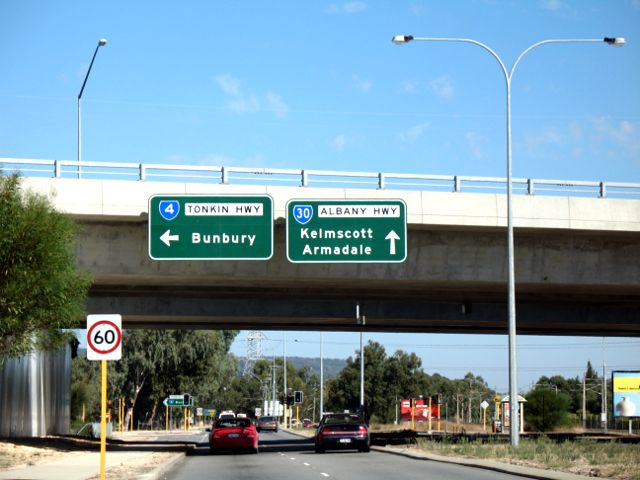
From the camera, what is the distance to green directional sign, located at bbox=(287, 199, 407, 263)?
34031 millimetres

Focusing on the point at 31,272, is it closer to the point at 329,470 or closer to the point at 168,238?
the point at 329,470

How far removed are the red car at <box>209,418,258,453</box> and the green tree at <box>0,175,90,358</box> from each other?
15.0 m

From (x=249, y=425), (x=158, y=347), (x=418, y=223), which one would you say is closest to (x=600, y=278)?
(x=418, y=223)

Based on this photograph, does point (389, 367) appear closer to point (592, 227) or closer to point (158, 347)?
point (158, 347)

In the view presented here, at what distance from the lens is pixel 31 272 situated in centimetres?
2442

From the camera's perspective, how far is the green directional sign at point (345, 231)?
34031 mm

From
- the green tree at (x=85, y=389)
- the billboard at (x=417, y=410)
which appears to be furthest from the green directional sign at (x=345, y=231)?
the billboard at (x=417, y=410)

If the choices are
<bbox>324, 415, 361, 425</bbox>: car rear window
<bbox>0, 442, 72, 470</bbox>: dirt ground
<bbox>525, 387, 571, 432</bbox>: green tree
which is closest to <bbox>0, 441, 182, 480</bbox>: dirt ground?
<bbox>0, 442, 72, 470</bbox>: dirt ground

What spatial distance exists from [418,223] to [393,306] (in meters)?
9.40

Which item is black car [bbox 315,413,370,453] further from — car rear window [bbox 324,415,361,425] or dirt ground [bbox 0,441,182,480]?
dirt ground [bbox 0,441,182,480]

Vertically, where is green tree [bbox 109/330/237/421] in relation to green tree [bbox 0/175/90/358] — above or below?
below

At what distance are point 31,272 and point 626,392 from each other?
49054 millimetres

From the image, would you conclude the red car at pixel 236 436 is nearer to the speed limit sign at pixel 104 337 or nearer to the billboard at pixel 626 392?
the speed limit sign at pixel 104 337

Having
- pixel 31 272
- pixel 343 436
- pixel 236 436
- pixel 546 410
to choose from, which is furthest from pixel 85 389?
pixel 31 272
